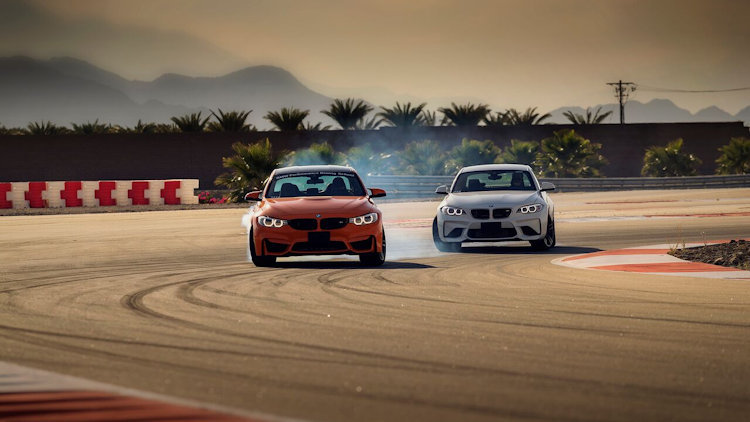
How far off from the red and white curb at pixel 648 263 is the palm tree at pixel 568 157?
37.7m

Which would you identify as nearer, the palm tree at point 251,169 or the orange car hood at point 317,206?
the orange car hood at point 317,206

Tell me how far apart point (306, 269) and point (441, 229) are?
399 centimetres

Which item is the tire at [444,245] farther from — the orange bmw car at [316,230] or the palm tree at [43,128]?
the palm tree at [43,128]

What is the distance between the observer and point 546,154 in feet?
194

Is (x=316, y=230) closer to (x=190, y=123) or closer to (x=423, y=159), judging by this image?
(x=423, y=159)

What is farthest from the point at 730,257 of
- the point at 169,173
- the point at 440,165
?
the point at 169,173

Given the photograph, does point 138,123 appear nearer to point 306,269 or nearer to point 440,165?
point 440,165

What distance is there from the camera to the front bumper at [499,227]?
65.3 ft

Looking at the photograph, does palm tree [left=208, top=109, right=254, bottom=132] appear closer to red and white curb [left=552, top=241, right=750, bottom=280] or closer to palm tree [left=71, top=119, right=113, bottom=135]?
palm tree [left=71, top=119, right=113, bottom=135]

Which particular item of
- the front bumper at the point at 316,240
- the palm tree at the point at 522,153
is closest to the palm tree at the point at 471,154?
the palm tree at the point at 522,153

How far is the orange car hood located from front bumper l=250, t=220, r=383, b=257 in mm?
232

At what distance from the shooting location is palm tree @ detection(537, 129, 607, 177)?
58.0 metres

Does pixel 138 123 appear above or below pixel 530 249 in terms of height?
above

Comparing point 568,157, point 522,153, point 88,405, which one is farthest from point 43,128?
point 88,405
